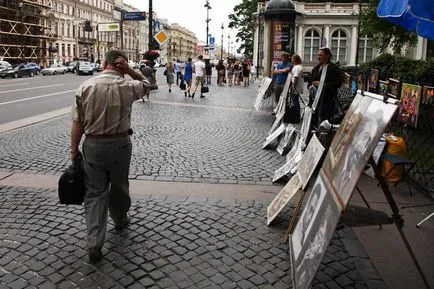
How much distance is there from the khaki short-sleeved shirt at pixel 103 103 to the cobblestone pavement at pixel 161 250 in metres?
1.15

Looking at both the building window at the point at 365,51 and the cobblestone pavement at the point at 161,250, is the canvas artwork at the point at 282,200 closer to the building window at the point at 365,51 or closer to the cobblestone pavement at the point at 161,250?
the cobblestone pavement at the point at 161,250

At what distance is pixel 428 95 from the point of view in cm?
662

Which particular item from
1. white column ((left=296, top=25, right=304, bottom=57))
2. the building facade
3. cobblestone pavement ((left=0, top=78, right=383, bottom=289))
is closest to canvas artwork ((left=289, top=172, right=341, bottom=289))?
cobblestone pavement ((left=0, top=78, right=383, bottom=289))

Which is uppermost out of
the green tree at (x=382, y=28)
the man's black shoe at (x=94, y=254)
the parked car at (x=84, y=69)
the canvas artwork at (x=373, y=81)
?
the green tree at (x=382, y=28)

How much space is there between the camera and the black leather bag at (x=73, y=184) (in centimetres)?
388

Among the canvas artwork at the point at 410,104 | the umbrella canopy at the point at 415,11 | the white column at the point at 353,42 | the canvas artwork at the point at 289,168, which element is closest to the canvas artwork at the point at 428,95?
the canvas artwork at the point at 410,104

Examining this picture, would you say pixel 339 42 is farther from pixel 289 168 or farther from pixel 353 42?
pixel 289 168

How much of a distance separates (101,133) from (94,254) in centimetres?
104

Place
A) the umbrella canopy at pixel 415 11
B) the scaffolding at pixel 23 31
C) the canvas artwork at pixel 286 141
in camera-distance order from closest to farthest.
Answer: the umbrella canopy at pixel 415 11
the canvas artwork at pixel 286 141
the scaffolding at pixel 23 31

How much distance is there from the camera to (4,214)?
Answer: 502 cm

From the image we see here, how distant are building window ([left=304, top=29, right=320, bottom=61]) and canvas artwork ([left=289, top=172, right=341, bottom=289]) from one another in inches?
1912

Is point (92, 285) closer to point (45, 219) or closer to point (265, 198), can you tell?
point (45, 219)

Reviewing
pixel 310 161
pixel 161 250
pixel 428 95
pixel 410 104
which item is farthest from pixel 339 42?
pixel 161 250

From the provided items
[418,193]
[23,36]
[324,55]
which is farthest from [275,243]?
[23,36]
